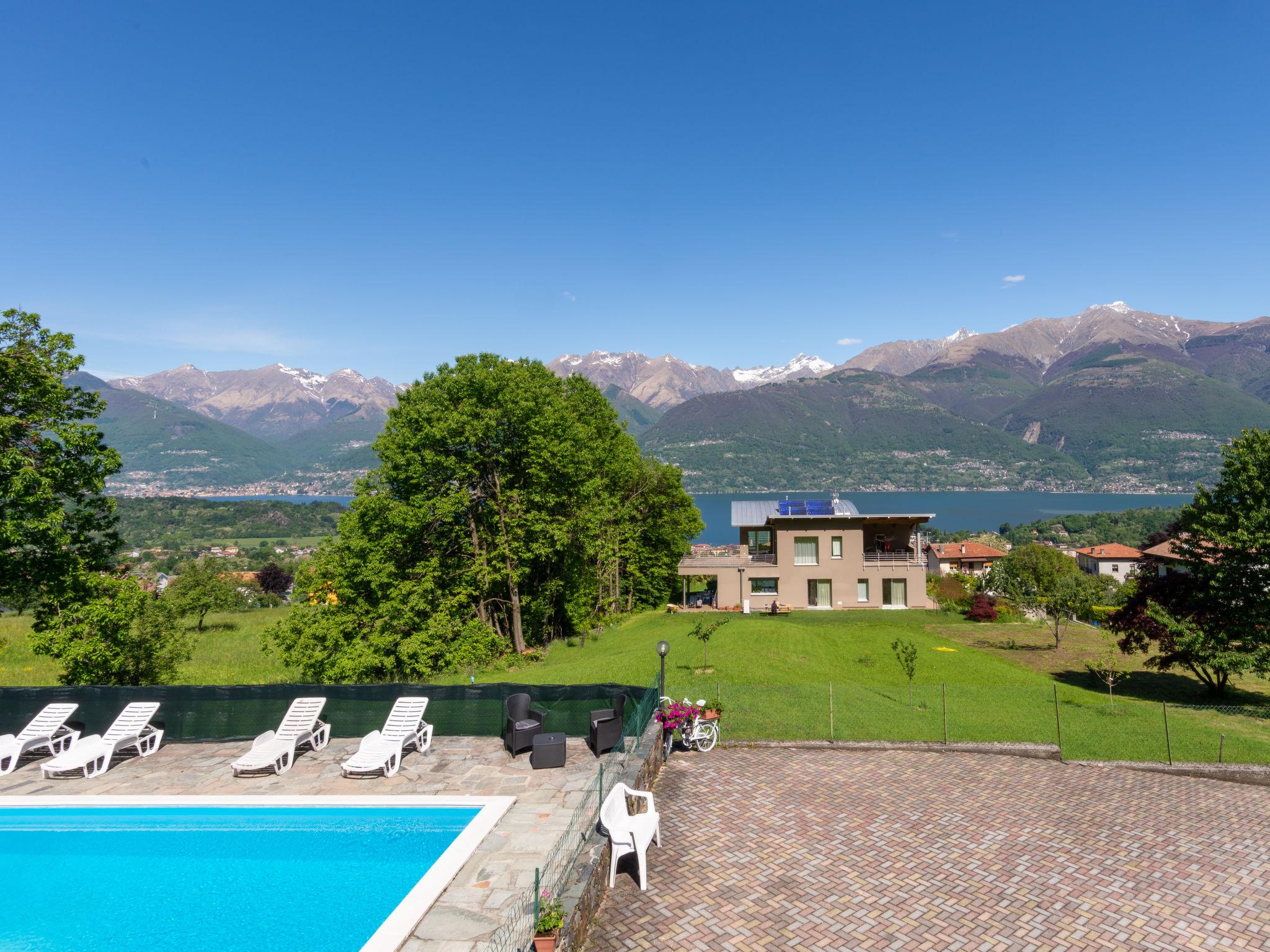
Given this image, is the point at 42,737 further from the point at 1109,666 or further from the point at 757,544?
the point at 757,544

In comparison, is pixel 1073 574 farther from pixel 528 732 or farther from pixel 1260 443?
pixel 528 732

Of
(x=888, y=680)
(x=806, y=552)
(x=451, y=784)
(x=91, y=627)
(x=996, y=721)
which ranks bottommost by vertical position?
(x=888, y=680)

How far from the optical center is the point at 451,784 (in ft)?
34.8

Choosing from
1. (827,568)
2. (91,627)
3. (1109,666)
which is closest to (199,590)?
(91,627)

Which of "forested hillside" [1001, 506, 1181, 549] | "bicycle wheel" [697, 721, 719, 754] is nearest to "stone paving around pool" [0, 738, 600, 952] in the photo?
"bicycle wheel" [697, 721, 719, 754]

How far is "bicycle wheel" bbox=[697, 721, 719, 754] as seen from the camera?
12.7m

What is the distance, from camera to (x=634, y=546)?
3884cm

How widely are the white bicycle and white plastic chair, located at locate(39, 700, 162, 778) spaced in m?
10.1

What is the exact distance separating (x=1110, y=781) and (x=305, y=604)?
85.1ft

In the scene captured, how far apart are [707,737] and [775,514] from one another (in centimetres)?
2552

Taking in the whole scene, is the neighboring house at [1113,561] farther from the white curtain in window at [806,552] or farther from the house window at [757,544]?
the white curtain in window at [806,552]

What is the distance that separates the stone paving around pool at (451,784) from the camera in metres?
7.45

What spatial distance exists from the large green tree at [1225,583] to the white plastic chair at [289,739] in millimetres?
24385

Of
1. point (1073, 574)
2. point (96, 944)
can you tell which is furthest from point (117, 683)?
point (1073, 574)
